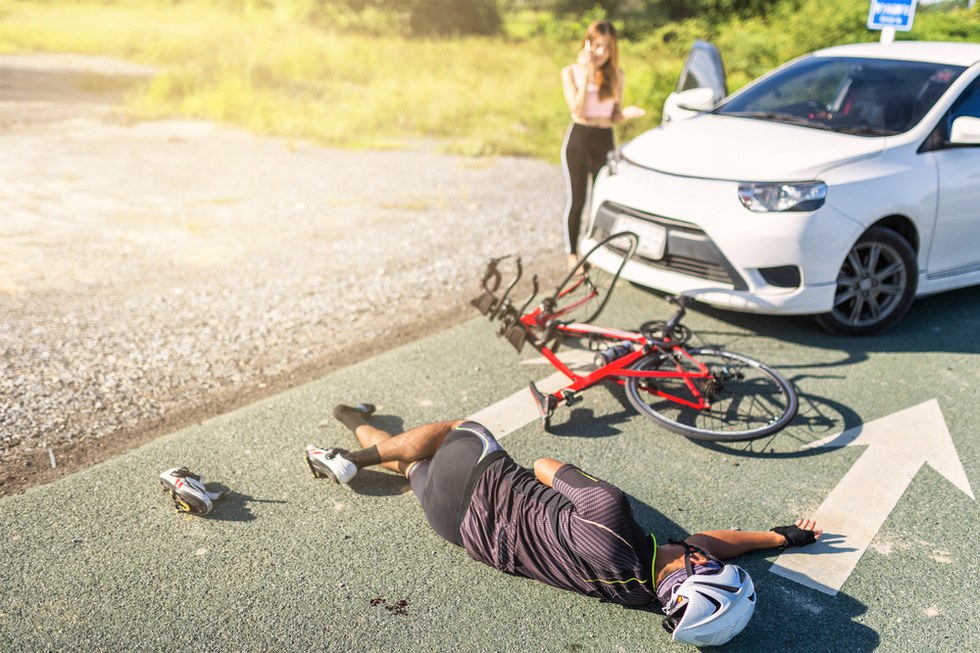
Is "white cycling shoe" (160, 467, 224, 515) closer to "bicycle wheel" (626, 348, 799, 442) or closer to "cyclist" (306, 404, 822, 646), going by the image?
"cyclist" (306, 404, 822, 646)

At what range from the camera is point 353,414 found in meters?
4.43

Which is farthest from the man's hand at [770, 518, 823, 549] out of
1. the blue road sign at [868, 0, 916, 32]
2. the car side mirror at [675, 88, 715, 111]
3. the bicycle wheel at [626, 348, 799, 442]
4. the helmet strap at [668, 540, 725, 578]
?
the blue road sign at [868, 0, 916, 32]

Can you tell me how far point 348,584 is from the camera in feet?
10.9

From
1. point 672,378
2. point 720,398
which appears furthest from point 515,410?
point 720,398

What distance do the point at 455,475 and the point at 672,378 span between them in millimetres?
1698

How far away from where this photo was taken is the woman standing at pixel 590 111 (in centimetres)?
664

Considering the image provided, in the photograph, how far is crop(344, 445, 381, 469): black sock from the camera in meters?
3.95

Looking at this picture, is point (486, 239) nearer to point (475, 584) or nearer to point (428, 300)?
point (428, 300)

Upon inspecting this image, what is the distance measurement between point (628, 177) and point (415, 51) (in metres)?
19.2

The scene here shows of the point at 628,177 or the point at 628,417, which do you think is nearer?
the point at 628,417

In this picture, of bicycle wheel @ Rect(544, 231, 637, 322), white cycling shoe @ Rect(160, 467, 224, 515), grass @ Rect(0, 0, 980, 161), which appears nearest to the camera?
white cycling shoe @ Rect(160, 467, 224, 515)

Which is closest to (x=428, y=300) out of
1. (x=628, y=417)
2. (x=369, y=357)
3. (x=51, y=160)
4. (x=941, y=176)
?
(x=369, y=357)

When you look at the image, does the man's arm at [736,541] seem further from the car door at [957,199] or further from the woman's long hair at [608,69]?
the woman's long hair at [608,69]

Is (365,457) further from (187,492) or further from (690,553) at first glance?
(690,553)
